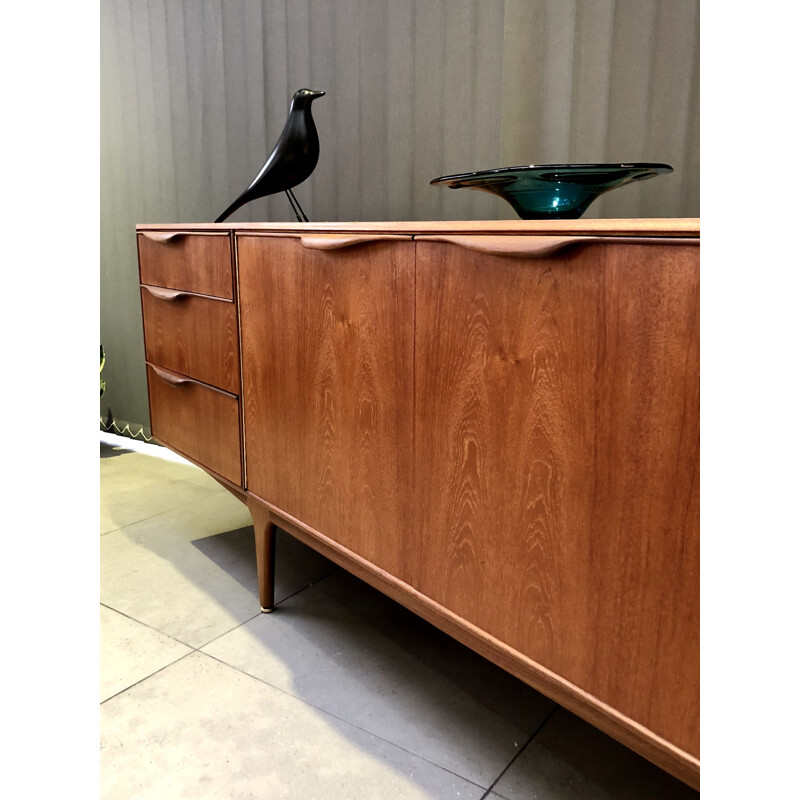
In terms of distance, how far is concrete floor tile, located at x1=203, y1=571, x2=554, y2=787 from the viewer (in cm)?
115

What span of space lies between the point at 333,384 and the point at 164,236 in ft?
2.29

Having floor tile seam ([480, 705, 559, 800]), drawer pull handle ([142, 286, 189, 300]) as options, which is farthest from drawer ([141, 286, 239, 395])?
floor tile seam ([480, 705, 559, 800])

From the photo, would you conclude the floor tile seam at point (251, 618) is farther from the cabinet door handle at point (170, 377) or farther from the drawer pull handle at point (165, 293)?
the drawer pull handle at point (165, 293)

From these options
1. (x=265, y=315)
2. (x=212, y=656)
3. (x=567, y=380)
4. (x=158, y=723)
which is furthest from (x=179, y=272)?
(x=567, y=380)

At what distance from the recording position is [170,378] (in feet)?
5.60

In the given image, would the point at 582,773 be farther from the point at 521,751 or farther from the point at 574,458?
the point at 574,458

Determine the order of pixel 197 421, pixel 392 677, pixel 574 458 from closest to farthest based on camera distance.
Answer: pixel 574 458 → pixel 392 677 → pixel 197 421

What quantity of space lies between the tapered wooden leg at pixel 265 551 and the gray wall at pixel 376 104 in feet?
2.72

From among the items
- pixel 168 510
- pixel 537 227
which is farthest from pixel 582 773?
pixel 168 510

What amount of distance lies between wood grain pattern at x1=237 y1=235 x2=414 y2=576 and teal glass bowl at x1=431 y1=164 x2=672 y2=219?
17 centimetres

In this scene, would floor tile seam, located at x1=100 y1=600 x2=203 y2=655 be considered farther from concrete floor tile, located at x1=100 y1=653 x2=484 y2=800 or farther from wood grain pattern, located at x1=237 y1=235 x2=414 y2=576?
wood grain pattern, located at x1=237 y1=235 x2=414 y2=576

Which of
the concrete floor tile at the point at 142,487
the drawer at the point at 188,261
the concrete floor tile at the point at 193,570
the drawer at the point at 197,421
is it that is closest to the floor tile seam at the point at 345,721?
the concrete floor tile at the point at 193,570

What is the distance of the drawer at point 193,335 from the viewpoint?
1465mm
